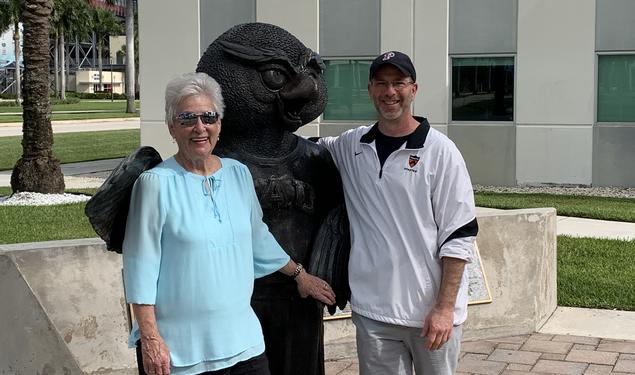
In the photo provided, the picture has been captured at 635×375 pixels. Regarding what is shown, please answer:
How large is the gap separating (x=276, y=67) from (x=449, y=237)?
34.1 inches

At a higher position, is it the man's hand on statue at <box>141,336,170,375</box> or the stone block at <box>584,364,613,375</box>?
the man's hand on statue at <box>141,336,170,375</box>

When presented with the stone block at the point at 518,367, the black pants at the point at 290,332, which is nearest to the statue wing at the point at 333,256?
the black pants at the point at 290,332

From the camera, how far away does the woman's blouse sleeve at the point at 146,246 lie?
2.53 m

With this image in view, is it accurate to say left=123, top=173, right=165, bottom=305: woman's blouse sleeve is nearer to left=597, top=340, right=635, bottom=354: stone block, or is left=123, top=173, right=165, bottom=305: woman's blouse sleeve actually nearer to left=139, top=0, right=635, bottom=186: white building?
left=597, top=340, right=635, bottom=354: stone block

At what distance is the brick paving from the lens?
541 centimetres

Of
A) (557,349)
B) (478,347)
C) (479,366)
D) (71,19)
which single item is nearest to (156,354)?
(479,366)

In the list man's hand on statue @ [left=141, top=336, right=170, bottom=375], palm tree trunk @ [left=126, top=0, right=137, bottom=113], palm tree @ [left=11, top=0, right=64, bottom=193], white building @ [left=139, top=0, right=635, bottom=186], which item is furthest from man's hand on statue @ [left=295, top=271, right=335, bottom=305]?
palm tree trunk @ [left=126, top=0, right=137, bottom=113]

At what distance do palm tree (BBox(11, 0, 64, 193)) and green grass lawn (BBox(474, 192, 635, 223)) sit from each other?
245 inches

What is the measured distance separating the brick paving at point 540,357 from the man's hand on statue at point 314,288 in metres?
2.41

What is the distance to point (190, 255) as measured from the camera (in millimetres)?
2555

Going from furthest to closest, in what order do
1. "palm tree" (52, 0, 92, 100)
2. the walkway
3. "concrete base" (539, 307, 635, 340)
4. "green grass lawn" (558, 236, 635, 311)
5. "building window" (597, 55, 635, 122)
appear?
"palm tree" (52, 0, 92, 100)
"building window" (597, 55, 635, 122)
"green grass lawn" (558, 236, 635, 311)
"concrete base" (539, 307, 635, 340)
the walkway

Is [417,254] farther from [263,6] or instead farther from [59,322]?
[263,6]

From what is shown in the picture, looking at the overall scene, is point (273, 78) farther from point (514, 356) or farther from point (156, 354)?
point (514, 356)

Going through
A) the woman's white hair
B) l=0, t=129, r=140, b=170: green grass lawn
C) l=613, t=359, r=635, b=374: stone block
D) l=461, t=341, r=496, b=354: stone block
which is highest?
the woman's white hair
